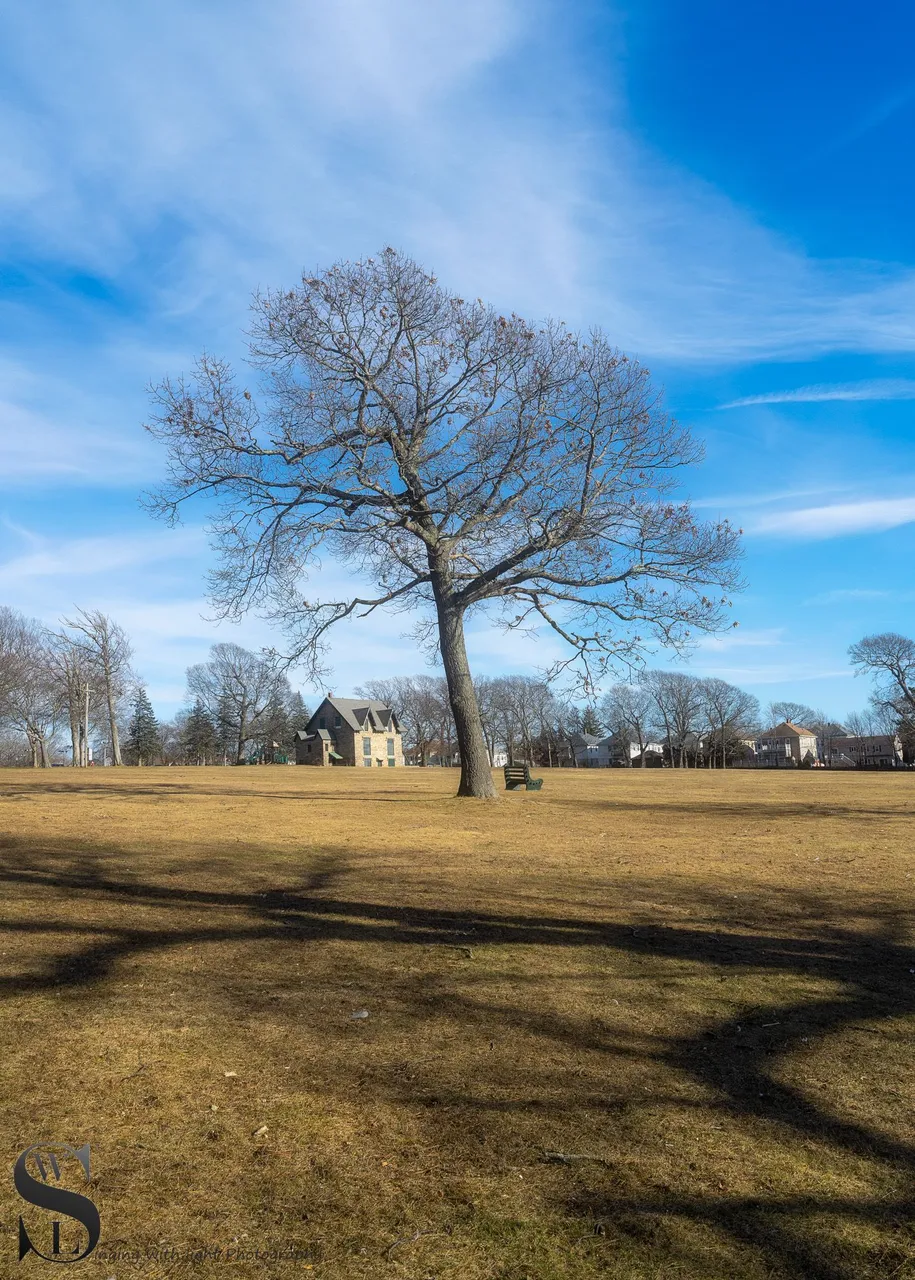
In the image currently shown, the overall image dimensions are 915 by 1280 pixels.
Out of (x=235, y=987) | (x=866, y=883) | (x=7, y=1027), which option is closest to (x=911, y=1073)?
(x=235, y=987)

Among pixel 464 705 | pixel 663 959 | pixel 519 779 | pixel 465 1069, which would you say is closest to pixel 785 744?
pixel 519 779

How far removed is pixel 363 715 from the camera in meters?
97.6

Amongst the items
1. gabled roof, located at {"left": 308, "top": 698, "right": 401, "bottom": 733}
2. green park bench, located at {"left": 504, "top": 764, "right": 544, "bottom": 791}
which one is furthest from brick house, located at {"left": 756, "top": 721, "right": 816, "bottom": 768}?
green park bench, located at {"left": 504, "top": 764, "right": 544, "bottom": 791}

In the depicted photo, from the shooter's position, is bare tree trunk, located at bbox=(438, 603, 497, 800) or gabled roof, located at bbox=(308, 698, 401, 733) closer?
bare tree trunk, located at bbox=(438, 603, 497, 800)

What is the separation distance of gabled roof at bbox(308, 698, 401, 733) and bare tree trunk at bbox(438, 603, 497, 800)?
76.9m

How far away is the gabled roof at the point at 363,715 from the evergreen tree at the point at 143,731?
734 inches

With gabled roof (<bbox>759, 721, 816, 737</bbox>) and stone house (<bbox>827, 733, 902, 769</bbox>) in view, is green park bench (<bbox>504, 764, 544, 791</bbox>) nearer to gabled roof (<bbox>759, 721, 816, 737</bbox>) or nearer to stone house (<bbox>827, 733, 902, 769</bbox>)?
stone house (<bbox>827, 733, 902, 769</bbox>)

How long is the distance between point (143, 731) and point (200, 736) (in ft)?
19.9

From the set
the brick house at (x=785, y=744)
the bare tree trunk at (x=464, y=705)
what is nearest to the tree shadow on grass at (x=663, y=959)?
the bare tree trunk at (x=464, y=705)

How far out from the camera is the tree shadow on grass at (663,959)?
2939 mm

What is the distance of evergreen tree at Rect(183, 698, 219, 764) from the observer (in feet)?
305

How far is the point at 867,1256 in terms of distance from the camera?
8.95 feet

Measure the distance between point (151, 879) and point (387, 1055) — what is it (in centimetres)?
500

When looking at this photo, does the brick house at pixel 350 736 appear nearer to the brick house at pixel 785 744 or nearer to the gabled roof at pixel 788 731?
the brick house at pixel 785 744
